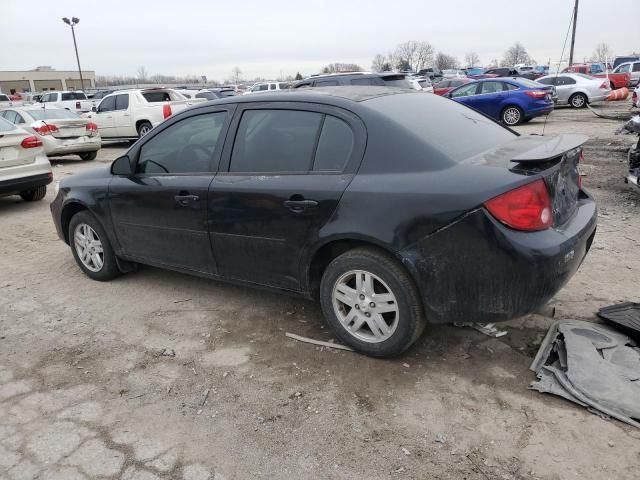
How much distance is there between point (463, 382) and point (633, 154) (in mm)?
5227

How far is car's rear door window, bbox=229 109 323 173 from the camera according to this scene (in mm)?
3535

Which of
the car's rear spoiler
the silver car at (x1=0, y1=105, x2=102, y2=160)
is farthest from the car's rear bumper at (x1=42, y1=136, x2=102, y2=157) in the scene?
the car's rear spoiler

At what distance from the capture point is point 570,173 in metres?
3.45

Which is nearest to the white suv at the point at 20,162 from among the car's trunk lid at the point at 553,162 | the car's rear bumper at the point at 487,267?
the car's rear bumper at the point at 487,267

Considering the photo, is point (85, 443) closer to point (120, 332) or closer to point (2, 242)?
point (120, 332)

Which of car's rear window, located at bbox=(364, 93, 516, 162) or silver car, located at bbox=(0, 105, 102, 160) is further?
silver car, located at bbox=(0, 105, 102, 160)

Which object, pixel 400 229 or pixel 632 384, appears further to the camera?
pixel 400 229

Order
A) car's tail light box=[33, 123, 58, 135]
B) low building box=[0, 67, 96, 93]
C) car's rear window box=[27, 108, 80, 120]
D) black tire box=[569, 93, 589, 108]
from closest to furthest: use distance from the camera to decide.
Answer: car's tail light box=[33, 123, 58, 135] < car's rear window box=[27, 108, 80, 120] < black tire box=[569, 93, 589, 108] < low building box=[0, 67, 96, 93]

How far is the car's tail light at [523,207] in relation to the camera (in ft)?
9.31

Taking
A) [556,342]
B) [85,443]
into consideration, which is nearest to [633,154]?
[556,342]

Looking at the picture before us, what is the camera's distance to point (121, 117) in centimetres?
1631

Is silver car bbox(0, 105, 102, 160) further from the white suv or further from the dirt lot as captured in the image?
the dirt lot

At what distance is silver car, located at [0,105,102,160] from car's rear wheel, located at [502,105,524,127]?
12169 mm

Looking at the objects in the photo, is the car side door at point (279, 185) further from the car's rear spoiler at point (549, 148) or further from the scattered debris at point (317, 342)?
the car's rear spoiler at point (549, 148)
